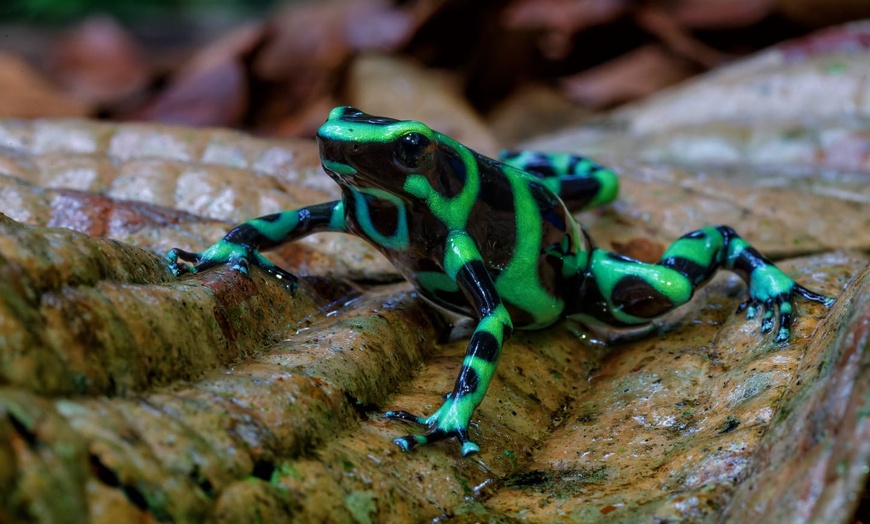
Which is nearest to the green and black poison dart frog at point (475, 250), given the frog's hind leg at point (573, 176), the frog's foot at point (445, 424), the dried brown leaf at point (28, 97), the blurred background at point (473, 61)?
the frog's foot at point (445, 424)

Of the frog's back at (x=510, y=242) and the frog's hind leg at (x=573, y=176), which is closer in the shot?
the frog's back at (x=510, y=242)

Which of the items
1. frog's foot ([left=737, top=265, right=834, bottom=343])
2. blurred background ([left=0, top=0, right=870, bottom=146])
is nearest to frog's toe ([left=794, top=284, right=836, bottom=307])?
frog's foot ([left=737, top=265, right=834, bottom=343])

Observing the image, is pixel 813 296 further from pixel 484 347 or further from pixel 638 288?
pixel 484 347

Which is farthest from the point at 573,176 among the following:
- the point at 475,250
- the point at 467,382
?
the point at 467,382

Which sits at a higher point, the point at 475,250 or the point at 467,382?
the point at 475,250

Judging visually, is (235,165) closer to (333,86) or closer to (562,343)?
(562,343)

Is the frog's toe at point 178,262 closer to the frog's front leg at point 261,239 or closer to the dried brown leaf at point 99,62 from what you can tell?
the frog's front leg at point 261,239

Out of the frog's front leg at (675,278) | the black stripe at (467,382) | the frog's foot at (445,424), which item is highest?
the black stripe at (467,382)

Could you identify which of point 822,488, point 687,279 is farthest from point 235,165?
point 822,488
